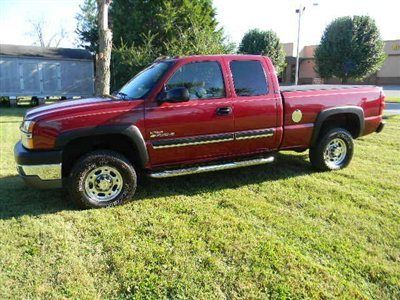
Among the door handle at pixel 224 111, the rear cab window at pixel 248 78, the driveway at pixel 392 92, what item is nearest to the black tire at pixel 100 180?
the door handle at pixel 224 111

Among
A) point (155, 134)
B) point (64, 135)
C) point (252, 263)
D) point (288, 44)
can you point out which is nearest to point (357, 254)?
point (252, 263)

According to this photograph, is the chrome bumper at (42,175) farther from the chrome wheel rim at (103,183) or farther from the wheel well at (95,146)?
the chrome wheel rim at (103,183)

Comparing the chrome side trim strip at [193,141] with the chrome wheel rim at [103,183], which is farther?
the chrome side trim strip at [193,141]

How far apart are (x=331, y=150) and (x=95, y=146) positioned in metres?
4.02

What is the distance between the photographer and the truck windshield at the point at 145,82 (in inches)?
204

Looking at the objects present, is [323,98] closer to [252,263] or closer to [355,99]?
[355,99]

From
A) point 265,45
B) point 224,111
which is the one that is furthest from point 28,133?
point 265,45

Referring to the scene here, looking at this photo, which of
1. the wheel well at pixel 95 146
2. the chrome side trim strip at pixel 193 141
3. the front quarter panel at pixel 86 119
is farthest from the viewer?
the chrome side trim strip at pixel 193 141

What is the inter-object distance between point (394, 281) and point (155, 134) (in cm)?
318

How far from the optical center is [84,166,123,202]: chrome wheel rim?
4.89 meters

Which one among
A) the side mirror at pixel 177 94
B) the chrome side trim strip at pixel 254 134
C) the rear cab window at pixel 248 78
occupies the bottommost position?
the chrome side trim strip at pixel 254 134

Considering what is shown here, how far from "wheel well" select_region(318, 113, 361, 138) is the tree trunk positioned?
8.85 m

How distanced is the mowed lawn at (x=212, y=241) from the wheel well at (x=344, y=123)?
0.94m

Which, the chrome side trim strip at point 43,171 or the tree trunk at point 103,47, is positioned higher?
the tree trunk at point 103,47
